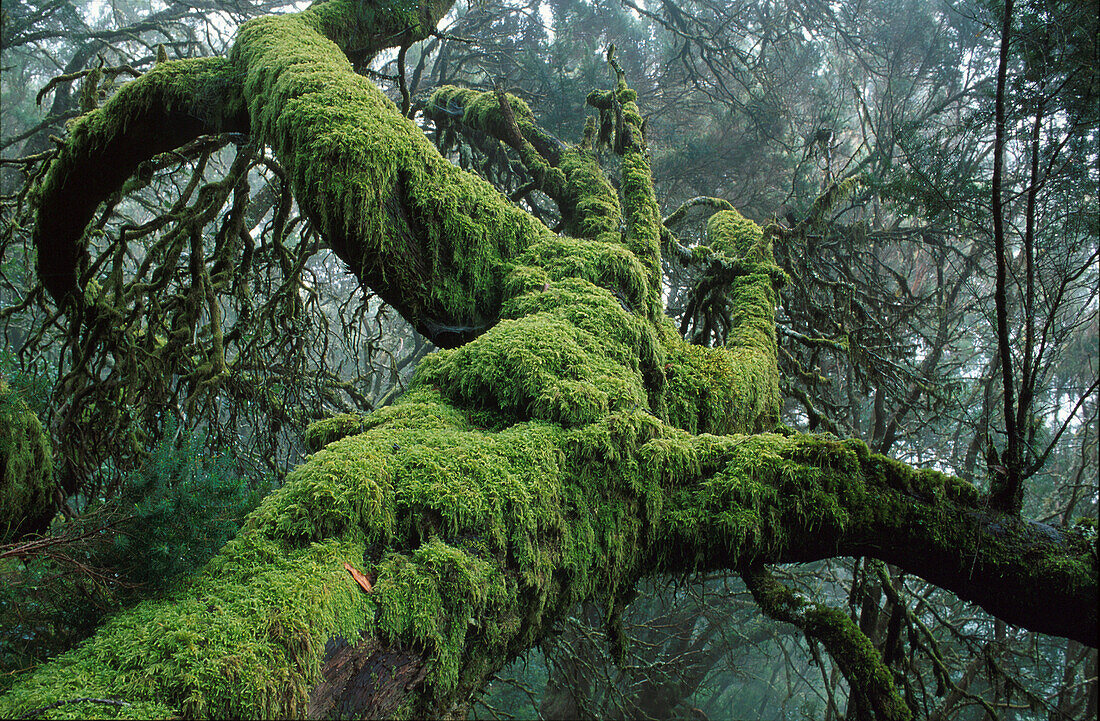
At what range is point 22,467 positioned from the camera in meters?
3.55

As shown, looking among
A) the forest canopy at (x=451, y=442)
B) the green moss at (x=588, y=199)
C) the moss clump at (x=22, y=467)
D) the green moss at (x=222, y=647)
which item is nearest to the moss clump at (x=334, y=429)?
the forest canopy at (x=451, y=442)

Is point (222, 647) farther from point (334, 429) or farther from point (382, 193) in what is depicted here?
point (382, 193)

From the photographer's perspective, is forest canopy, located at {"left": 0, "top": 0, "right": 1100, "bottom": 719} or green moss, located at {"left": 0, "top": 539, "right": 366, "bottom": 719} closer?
green moss, located at {"left": 0, "top": 539, "right": 366, "bottom": 719}

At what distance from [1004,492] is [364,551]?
2.16 m

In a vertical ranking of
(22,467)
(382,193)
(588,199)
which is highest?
(588,199)

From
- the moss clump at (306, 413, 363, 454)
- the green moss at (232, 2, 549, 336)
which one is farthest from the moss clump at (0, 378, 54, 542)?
the moss clump at (306, 413, 363, 454)

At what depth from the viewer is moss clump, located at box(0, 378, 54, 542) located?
3459 mm

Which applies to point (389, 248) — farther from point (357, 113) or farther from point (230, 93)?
point (230, 93)

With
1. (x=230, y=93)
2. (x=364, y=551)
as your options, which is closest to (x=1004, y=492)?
(x=364, y=551)

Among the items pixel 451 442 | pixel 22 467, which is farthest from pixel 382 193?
pixel 22 467

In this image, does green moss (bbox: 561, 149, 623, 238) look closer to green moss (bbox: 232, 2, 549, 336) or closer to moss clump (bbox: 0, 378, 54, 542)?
green moss (bbox: 232, 2, 549, 336)

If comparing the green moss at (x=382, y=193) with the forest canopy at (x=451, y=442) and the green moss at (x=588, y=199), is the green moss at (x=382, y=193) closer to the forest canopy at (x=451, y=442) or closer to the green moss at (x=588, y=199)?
the forest canopy at (x=451, y=442)

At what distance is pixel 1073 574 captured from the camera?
194cm

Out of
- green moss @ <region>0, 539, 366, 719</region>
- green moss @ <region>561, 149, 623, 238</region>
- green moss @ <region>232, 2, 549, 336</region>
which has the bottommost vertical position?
green moss @ <region>0, 539, 366, 719</region>
